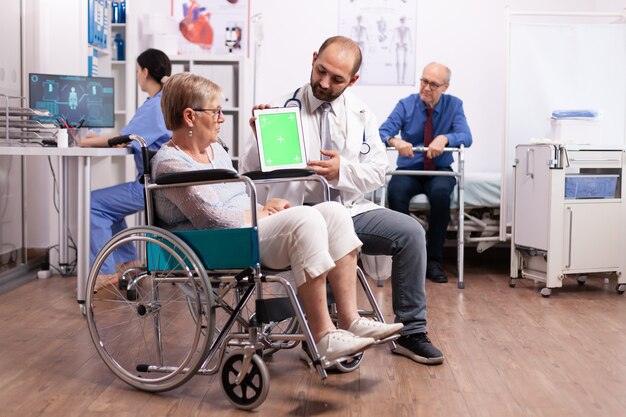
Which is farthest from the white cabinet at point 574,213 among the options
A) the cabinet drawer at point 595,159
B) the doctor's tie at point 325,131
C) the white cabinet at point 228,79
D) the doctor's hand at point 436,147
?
the white cabinet at point 228,79

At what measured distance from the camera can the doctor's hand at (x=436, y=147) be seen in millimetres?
4438

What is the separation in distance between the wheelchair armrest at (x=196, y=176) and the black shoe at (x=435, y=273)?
8.34ft

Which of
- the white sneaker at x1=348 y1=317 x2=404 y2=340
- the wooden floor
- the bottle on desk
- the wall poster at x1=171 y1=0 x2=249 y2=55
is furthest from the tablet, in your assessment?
the wall poster at x1=171 y1=0 x2=249 y2=55

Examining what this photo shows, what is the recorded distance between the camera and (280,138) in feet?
8.24

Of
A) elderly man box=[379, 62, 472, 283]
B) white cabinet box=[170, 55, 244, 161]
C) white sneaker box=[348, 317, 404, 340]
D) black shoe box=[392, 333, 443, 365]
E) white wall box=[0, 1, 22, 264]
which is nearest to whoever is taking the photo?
white sneaker box=[348, 317, 404, 340]

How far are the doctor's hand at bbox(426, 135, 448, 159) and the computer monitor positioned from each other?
1622 mm

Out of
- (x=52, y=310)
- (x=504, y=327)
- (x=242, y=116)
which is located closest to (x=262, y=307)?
(x=504, y=327)

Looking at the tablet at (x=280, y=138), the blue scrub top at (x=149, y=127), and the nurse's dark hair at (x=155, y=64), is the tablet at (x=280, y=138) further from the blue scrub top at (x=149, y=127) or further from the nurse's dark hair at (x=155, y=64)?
the nurse's dark hair at (x=155, y=64)

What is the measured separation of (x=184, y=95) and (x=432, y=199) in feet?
8.00

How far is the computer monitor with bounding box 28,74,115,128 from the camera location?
391 centimetres

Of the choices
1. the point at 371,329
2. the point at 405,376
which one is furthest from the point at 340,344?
the point at 405,376

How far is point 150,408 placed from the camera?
7.20 feet

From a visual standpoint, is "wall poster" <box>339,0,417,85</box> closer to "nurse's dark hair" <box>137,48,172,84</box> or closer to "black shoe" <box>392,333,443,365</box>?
"nurse's dark hair" <box>137,48,172,84</box>

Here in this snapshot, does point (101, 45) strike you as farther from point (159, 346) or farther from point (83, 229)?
point (159, 346)
